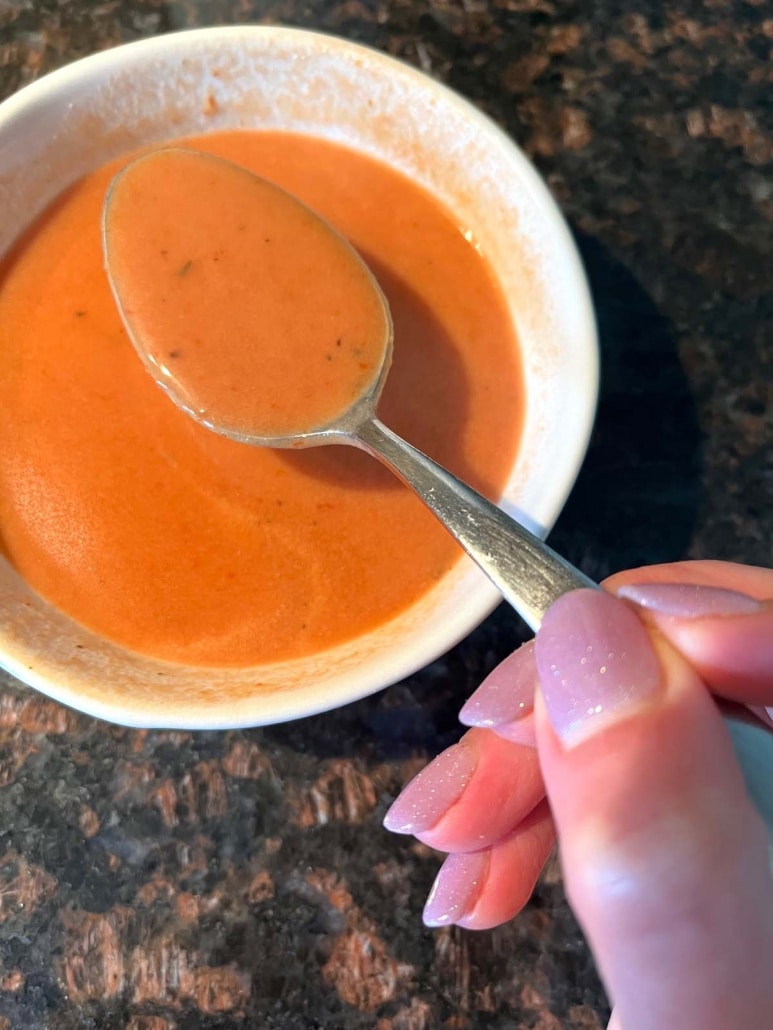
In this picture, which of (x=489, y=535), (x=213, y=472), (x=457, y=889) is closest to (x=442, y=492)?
(x=489, y=535)

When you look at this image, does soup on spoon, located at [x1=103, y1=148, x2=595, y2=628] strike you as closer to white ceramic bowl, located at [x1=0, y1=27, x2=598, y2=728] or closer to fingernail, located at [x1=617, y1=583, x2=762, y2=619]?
white ceramic bowl, located at [x1=0, y1=27, x2=598, y2=728]

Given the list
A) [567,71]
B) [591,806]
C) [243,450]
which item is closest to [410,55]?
[567,71]

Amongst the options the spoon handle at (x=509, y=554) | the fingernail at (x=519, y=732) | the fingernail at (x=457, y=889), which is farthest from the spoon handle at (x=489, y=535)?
the fingernail at (x=457, y=889)

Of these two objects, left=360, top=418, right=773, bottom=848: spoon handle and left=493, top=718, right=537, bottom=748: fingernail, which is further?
left=493, top=718, right=537, bottom=748: fingernail

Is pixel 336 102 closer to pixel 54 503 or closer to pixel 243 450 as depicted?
pixel 243 450

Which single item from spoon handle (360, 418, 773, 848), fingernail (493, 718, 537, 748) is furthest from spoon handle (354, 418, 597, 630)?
fingernail (493, 718, 537, 748)

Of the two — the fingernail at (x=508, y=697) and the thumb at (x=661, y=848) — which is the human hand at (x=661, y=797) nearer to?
the thumb at (x=661, y=848)
